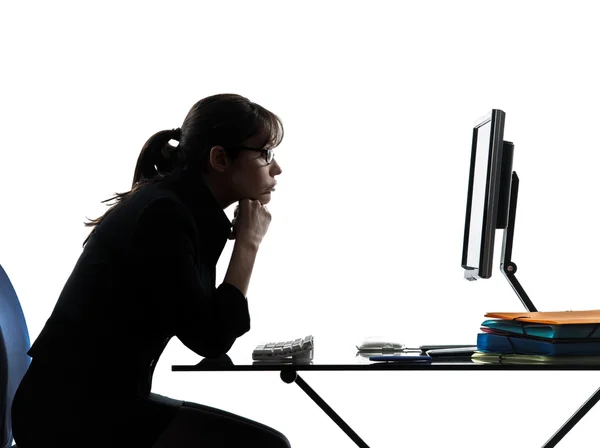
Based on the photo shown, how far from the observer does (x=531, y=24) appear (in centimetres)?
306

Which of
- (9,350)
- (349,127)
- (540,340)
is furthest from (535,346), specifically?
(349,127)

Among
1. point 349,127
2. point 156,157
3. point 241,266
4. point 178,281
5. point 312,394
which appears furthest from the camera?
point 349,127

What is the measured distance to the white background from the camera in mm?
3082

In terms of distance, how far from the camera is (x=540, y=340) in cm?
150

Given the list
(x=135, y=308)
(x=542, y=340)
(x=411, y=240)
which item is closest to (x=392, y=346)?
(x=542, y=340)

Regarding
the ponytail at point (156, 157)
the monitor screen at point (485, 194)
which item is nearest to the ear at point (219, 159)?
the ponytail at point (156, 157)

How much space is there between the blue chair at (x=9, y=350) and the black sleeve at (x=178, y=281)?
0.38 meters

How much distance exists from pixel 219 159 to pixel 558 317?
0.77m

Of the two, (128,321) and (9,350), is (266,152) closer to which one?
(128,321)

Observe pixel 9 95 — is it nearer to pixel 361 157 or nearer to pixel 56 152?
pixel 56 152

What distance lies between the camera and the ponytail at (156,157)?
5.09ft

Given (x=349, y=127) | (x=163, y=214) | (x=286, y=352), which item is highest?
(x=349, y=127)

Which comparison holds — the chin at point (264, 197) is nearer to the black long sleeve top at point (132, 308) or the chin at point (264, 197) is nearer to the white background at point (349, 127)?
the black long sleeve top at point (132, 308)

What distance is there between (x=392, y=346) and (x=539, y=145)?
168cm
